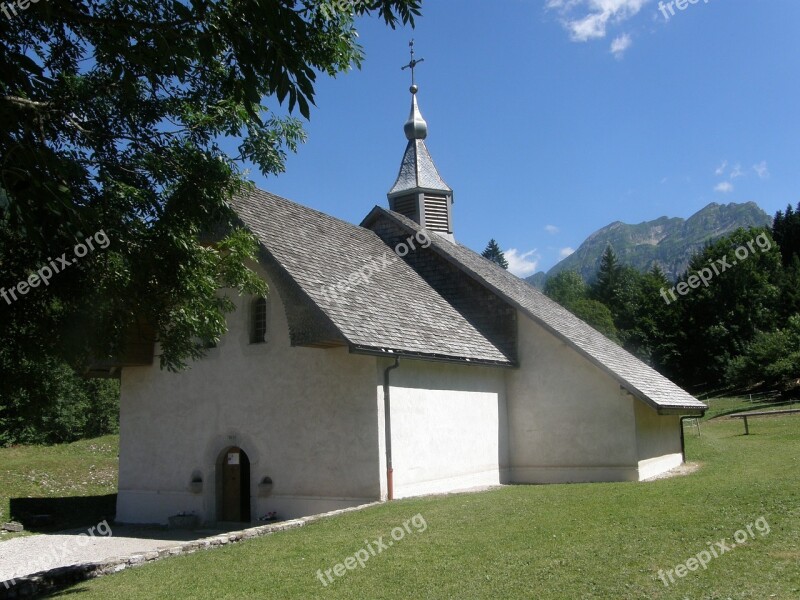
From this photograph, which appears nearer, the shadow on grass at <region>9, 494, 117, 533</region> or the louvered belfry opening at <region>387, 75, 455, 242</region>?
the shadow on grass at <region>9, 494, 117, 533</region>

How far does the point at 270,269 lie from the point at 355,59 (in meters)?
6.69

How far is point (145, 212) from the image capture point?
32.2 ft

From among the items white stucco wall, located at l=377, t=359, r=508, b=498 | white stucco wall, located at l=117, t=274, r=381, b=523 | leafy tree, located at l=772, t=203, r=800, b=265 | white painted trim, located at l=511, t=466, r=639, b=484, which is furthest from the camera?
leafy tree, located at l=772, t=203, r=800, b=265

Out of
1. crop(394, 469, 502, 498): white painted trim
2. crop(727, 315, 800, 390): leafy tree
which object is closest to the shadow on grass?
crop(394, 469, 502, 498): white painted trim

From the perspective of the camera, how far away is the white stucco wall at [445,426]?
15.8 meters

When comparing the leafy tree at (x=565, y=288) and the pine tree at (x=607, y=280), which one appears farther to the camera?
the pine tree at (x=607, y=280)

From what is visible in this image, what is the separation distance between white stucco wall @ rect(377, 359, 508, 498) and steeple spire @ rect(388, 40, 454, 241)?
847cm

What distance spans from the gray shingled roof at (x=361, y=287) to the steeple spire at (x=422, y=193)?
418cm

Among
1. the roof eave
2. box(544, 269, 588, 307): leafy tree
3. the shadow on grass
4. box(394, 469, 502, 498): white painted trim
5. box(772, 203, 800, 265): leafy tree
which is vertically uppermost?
box(772, 203, 800, 265): leafy tree

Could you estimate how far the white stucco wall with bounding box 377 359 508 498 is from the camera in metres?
15.8

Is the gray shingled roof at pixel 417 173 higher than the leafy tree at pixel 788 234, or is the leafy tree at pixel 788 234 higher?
the leafy tree at pixel 788 234

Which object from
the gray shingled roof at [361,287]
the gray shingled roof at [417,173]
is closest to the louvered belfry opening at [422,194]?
the gray shingled roof at [417,173]

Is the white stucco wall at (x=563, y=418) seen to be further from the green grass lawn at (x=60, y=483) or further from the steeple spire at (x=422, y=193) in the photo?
the green grass lawn at (x=60, y=483)

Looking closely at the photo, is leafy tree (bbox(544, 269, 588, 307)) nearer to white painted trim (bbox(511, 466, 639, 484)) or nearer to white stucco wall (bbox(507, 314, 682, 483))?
white stucco wall (bbox(507, 314, 682, 483))
